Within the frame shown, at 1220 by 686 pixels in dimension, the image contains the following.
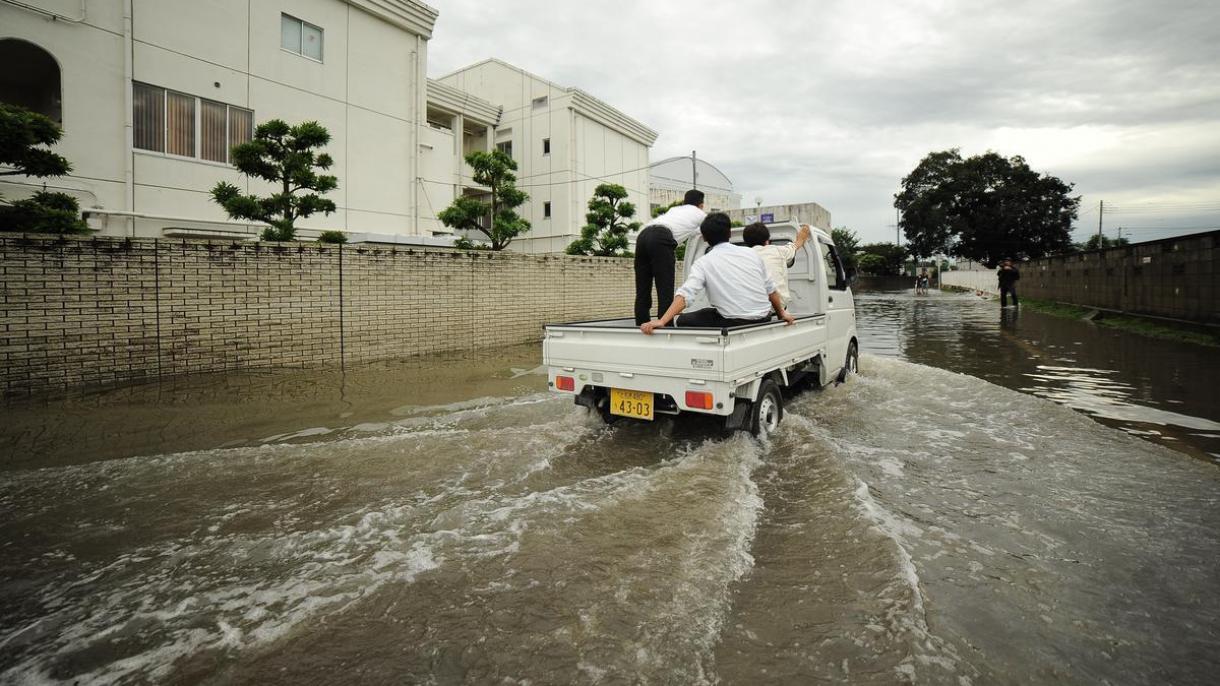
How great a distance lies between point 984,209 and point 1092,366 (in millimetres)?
42193

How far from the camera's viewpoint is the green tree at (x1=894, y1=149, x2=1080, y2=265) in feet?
135

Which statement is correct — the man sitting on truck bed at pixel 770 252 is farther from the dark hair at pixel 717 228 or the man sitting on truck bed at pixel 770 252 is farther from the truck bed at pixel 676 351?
the dark hair at pixel 717 228

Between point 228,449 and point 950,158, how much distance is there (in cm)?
5318

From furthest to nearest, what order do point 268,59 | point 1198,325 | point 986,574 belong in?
point 268,59 < point 1198,325 < point 986,574

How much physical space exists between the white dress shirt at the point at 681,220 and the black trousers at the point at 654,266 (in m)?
0.18

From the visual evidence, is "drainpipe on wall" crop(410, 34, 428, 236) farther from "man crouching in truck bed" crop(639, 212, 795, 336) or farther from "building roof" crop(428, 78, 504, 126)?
"man crouching in truck bed" crop(639, 212, 795, 336)

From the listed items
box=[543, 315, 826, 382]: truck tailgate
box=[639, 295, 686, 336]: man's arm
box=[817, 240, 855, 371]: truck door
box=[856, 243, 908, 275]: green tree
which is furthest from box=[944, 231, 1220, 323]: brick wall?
box=[856, 243, 908, 275]: green tree

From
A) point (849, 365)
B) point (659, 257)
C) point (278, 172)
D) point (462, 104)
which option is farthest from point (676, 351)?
point (462, 104)

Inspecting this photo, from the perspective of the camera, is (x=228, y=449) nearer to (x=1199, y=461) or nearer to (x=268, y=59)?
(x=1199, y=461)

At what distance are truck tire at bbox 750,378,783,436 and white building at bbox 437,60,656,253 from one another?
21.1m

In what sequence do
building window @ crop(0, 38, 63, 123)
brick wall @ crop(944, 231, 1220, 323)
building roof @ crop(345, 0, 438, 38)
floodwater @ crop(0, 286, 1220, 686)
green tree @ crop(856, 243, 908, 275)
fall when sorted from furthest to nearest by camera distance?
green tree @ crop(856, 243, 908, 275) < building roof @ crop(345, 0, 438, 38) < building window @ crop(0, 38, 63, 123) < brick wall @ crop(944, 231, 1220, 323) < floodwater @ crop(0, 286, 1220, 686)

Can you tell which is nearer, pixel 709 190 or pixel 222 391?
pixel 222 391

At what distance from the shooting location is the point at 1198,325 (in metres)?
10.2

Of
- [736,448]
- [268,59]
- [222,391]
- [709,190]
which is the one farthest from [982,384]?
[709,190]
